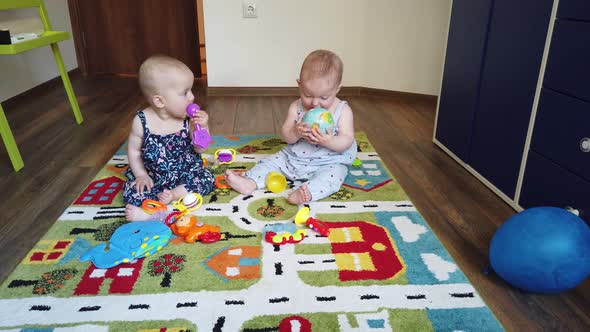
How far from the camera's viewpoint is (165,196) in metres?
1.49

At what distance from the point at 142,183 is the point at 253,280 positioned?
0.60 meters

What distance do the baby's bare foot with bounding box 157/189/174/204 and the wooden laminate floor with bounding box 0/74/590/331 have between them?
334mm

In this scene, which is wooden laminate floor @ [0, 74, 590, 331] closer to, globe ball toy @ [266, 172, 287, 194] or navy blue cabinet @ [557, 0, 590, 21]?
globe ball toy @ [266, 172, 287, 194]

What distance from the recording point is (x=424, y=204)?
1.57m

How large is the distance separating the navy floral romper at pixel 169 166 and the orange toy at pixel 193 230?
22 centimetres

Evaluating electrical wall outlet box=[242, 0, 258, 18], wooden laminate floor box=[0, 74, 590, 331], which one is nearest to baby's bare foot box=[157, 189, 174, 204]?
wooden laminate floor box=[0, 74, 590, 331]

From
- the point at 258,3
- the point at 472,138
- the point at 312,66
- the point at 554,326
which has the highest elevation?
the point at 258,3

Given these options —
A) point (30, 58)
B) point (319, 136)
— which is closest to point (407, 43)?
point (319, 136)

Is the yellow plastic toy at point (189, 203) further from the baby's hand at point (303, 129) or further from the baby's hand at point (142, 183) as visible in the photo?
the baby's hand at point (303, 129)

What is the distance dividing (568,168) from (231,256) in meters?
1.02

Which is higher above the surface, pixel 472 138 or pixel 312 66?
pixel 312 66

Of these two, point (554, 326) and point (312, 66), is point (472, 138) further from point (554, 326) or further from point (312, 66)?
point (554, 326)

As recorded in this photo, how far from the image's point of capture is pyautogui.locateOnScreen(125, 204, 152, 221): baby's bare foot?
1.38 metres

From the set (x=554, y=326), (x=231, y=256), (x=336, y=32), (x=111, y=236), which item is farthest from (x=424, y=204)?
(x=336, y=32)
